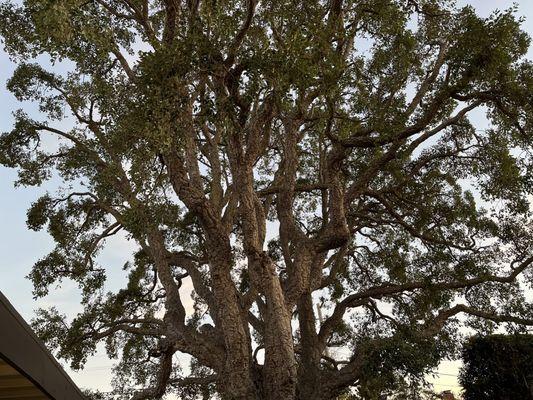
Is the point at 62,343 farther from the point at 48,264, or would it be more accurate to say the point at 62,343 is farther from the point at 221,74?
the point at 221,74

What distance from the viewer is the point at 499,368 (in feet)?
34.8

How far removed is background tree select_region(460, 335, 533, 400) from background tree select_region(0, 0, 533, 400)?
0.52 metres

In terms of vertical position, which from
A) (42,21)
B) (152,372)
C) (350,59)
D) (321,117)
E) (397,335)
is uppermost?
(350,59)

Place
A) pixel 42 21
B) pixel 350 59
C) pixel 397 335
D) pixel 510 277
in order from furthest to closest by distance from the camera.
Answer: pixel 350 59, pixel 510 277, pixel 397 335, pixel 42 21

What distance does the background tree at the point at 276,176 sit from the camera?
8.16m

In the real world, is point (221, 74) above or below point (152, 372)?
above

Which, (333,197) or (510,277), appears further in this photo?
(510,277)

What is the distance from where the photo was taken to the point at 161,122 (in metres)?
7.55

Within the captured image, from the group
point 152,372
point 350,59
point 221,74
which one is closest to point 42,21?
point 221,74

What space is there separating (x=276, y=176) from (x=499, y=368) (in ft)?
26.4

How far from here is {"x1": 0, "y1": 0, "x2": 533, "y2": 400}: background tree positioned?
816 cm

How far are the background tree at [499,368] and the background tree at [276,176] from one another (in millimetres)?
519

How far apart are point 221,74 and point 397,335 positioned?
636cm

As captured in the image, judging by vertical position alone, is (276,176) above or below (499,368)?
above
